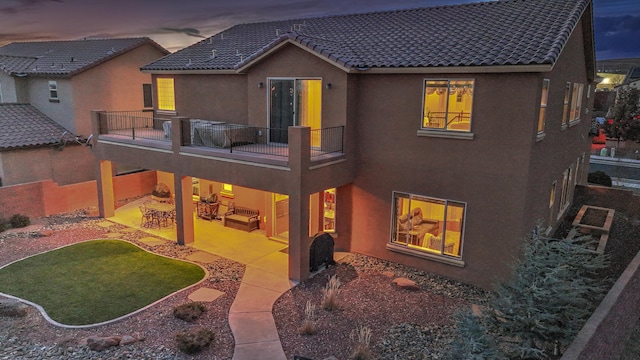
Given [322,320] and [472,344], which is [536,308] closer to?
[472,344]

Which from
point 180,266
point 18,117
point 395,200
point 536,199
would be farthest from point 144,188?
point 536,199

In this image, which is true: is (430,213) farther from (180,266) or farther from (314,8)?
(314,8)

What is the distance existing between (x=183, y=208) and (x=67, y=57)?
15.8m

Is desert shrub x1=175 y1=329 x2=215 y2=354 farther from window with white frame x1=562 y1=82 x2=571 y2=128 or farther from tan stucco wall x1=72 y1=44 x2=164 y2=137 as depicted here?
tan stucco wall x1=72 y1=44 x2=164 y2=137

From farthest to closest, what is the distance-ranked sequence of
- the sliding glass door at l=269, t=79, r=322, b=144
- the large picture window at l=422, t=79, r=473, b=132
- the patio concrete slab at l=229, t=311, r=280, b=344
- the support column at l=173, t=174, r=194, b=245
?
the support column at l=173, t=174, r=194, b=245 → the sliding glass door at l=269, t=79, r=322, b=144 → the large picture window at l=422, t=79, r=473, b=132 → the patio concrete slab at l=229, t=311, r=280, b=344

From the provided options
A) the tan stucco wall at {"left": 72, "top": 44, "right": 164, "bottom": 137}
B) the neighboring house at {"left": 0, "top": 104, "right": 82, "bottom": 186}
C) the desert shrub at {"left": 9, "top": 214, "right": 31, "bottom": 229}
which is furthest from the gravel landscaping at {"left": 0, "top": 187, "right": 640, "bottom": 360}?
the tan stucco wall at {"left": 72, "top": 44, "right": 164, "bottom": 137}

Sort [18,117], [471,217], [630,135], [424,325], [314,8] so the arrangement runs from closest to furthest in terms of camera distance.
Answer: [424,325] < [471,217] < [18,117] < [314,8] < [630,135]

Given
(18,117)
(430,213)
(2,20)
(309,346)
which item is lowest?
(309,346)

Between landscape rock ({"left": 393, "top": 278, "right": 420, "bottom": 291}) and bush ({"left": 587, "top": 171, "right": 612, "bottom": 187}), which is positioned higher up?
bush ({"left": 587, "top": 171, "right": 612, "bottom": 187})

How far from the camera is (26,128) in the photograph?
21.5 metres

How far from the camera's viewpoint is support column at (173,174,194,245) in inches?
643

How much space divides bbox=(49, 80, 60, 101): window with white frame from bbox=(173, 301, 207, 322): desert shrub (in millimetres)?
17836

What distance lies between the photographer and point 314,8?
31078mm

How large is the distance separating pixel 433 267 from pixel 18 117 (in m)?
22.1
